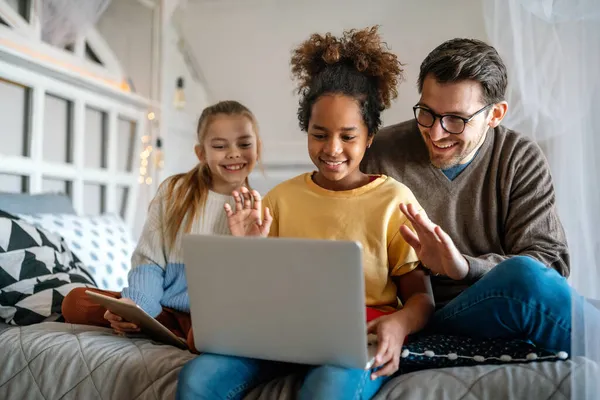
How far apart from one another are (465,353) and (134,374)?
63 cm

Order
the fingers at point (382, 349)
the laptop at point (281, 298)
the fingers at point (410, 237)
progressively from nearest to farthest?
1. the laptop at point (281, 298)
2. the fingers at point (382, 349)
3. the fingers at point (410, 237)

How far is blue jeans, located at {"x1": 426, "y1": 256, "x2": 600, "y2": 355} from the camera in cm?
100

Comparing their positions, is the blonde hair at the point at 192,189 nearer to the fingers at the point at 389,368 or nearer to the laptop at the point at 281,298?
the laptop at the point at 281,298

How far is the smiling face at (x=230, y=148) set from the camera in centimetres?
149

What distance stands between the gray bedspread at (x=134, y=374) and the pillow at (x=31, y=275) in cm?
→ 8

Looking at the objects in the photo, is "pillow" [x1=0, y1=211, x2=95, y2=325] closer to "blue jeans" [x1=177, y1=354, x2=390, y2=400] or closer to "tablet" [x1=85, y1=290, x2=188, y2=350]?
"tablet" [x1=85, y1=290, x2=188, y2=350]

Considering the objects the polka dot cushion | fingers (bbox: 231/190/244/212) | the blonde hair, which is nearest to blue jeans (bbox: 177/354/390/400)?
fingers (bbox: 231/190/244/212)

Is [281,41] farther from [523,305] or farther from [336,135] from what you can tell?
[523,305]

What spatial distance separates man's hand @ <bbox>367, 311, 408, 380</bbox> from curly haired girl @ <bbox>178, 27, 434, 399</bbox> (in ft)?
0.03

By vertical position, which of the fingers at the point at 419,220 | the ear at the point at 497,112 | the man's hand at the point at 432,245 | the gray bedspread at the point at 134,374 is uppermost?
the ear at the point at 497,112

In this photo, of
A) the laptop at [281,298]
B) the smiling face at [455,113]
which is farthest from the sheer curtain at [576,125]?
the laptop at [281,298]

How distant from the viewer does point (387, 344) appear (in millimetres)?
970

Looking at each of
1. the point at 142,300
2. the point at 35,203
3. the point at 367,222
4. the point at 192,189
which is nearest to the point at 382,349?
the point at 367,222

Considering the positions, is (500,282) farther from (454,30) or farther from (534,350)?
(454,30)
